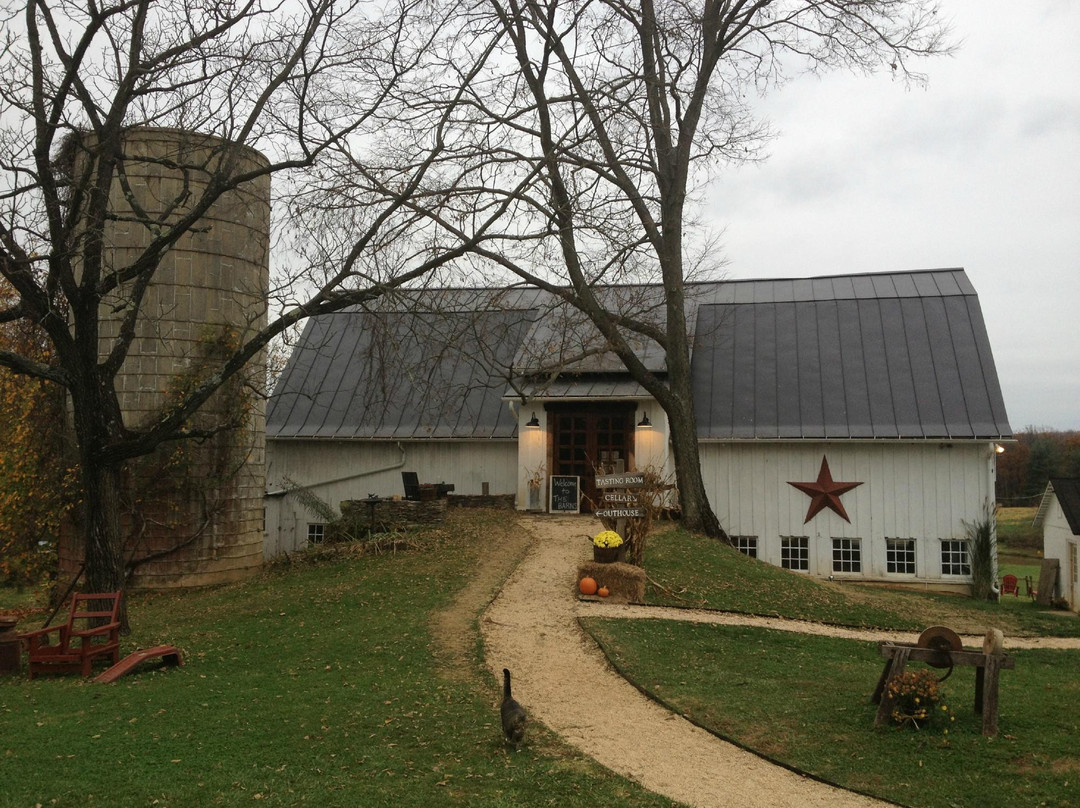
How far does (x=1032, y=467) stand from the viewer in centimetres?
5188

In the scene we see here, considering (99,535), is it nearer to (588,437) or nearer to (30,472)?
(30,472)

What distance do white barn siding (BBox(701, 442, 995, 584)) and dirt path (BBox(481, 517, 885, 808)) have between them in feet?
26.1

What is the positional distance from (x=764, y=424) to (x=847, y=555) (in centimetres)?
346

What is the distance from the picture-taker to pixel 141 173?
18.0 metres

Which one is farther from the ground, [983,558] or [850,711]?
[983,558]

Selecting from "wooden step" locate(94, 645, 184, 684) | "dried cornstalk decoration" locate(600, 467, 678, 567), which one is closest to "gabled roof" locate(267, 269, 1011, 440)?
"dried cornstalk decoration" locate(600, 467, 678, 567)

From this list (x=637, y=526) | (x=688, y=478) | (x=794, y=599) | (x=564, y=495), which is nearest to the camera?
(x=794, y=599)

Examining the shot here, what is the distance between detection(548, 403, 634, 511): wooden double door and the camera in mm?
21625

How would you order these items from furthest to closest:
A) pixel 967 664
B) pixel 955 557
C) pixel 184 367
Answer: pixel 955 557 → pixel 184 367 → pixel 967 664

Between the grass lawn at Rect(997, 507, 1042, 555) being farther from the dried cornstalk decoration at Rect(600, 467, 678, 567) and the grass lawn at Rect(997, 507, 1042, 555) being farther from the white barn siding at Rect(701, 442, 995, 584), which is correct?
the dried cornstalk decoration at Rect(600, 467, 678, 567)

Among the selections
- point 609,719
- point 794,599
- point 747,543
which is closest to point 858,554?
point 747,543

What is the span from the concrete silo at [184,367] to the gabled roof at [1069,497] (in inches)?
695

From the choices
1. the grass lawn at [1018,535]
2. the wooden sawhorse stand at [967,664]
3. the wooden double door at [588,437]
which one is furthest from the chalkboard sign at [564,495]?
the grass lawn at [1018,535]

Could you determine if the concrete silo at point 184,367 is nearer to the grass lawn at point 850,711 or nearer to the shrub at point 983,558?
the grass lawn at point 850,711
